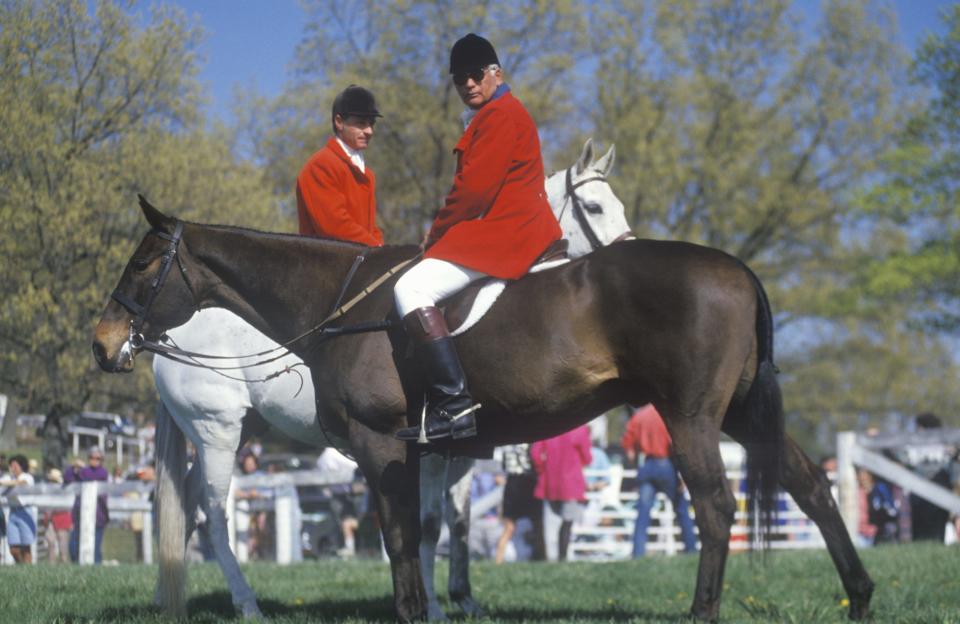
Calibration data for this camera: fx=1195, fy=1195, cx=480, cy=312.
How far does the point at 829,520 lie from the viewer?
6.43 m


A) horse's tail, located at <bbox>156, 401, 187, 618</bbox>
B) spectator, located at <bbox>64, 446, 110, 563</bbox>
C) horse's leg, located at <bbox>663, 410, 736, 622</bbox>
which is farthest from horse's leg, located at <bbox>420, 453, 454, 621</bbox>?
spectator, located at <bbox>64, 446, 110, 563</bbox>

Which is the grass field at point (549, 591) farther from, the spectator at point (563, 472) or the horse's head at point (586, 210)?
the spectator at point (563, 472)

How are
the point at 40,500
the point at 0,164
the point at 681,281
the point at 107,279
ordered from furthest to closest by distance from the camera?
the point at 107,279, the point at 40,500, the point at 0,164, the point at 681,281

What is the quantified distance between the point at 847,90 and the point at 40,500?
24.0m

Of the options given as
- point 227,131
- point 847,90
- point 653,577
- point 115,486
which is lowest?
point 653,577

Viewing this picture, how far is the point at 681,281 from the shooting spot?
580 centimetres

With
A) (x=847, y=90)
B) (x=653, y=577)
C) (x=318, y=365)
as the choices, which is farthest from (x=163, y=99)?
(x=847, y=90)

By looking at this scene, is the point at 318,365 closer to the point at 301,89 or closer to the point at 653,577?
the point at 653,577

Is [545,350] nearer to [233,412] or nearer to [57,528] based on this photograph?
[233,412]

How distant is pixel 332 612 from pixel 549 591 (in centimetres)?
203

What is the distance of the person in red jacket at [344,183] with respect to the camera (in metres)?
7.39

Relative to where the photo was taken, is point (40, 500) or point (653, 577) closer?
point (653, 577)

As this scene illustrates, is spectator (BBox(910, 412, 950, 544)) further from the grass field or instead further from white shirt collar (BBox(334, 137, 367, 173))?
white shirt collar (BBox(334, 137, 367, 173))

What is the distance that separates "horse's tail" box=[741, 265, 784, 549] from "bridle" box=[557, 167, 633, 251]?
1891mm
